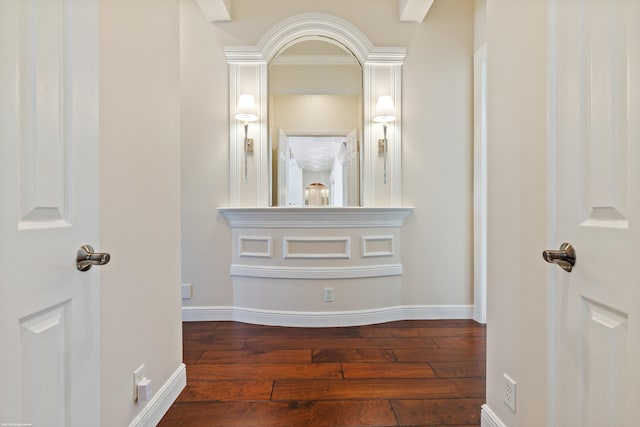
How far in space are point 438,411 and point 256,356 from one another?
1150mm

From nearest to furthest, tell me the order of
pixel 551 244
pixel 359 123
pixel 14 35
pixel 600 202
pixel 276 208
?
pixel 14 35 < pixel 600 202 < pixel 551 244 < pixel 276 208 < pixel 359 123

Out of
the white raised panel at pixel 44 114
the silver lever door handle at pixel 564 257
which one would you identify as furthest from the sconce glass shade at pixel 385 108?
the white raised panel at pixel 44 114

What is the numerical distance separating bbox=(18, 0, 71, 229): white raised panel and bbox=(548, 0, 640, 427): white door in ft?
4.23

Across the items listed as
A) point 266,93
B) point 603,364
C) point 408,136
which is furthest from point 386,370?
point 266,93

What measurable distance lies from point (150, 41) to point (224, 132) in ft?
4.66

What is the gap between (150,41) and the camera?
4.52 ft

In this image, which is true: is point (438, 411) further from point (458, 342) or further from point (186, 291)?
point (186, 291)

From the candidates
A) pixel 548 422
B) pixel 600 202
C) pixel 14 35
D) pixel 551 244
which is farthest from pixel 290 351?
pixel 14 35

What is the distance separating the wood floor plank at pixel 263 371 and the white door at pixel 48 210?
40.9 inches

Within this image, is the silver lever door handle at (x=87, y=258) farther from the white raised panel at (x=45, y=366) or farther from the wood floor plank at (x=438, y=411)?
the wood floor plank at (x=438, y=411)

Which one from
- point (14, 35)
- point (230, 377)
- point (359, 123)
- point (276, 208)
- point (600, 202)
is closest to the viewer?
point (14, 35)

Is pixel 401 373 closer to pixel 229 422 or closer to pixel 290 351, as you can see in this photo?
pixel 290 351

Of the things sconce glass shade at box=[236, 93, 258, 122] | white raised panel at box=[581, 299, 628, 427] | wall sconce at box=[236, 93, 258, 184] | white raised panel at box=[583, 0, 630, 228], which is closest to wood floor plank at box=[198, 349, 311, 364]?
wall sconce at box=[236, 93, 258, 184]

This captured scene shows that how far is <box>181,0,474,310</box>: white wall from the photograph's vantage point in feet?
9.07
